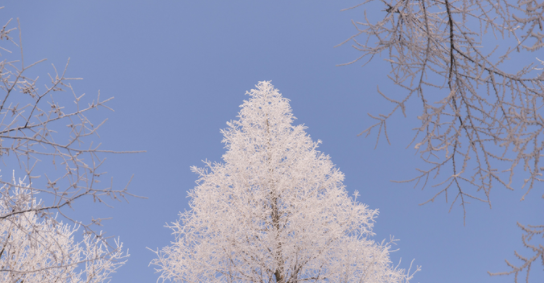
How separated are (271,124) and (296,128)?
63 centimetres

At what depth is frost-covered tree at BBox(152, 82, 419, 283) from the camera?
5.93m

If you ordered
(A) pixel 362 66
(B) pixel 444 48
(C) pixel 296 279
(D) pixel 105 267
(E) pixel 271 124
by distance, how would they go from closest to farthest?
1. (B) pixel 444 48
2. (A) pixel 362 66
3. (C) pixel 296 279
4. (D) pixel 105 267
5. (E) pixel 271 124

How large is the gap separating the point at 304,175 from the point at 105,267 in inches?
176

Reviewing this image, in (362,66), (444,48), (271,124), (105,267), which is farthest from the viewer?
(271,124)

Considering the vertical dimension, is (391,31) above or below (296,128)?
below

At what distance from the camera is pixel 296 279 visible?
6004 mm

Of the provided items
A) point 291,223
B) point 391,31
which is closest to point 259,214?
point 291,223

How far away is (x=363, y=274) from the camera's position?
20.0 feet

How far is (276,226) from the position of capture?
6500 mm

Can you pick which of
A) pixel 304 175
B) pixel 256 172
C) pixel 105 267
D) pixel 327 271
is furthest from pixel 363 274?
pixel 105 267

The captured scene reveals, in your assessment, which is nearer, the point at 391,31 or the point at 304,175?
the point at 391,31

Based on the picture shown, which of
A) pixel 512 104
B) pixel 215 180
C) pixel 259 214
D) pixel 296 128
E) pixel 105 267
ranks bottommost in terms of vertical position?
pixel 512 104

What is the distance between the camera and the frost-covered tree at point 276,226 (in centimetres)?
593

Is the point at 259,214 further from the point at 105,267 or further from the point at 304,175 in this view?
the point at 105,267
